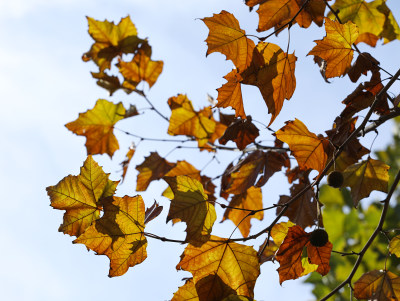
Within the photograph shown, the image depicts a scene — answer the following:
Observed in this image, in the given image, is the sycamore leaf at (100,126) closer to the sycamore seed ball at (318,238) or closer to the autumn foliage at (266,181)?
the autumn foliage at (266,181)

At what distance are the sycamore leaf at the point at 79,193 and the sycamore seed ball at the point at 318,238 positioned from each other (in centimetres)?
72

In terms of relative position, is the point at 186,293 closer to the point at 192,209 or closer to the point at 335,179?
the point at 192,209

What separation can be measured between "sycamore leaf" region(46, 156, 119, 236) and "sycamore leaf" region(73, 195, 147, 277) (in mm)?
108

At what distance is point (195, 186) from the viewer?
1438mm

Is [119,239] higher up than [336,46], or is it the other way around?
[336,46]

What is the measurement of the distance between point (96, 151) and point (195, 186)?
4.78 feet

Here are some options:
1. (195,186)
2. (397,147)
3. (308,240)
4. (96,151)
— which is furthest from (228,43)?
(397,147)

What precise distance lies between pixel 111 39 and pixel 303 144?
5.47ft

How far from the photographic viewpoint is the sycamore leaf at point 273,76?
1.57m

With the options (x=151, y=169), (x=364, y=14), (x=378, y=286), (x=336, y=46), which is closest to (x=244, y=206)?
(x=151, y=169)

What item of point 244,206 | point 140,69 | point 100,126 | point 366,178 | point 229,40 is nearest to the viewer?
point 229,40

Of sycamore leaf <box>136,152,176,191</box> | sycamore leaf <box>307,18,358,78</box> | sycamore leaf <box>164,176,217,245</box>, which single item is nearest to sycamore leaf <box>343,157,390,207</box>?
sycamore leaf <box>307,18,358,78</box>

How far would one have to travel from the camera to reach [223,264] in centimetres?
143

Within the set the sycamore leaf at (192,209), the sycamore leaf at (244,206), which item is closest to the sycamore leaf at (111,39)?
the sycamore leaf at (244,206)
